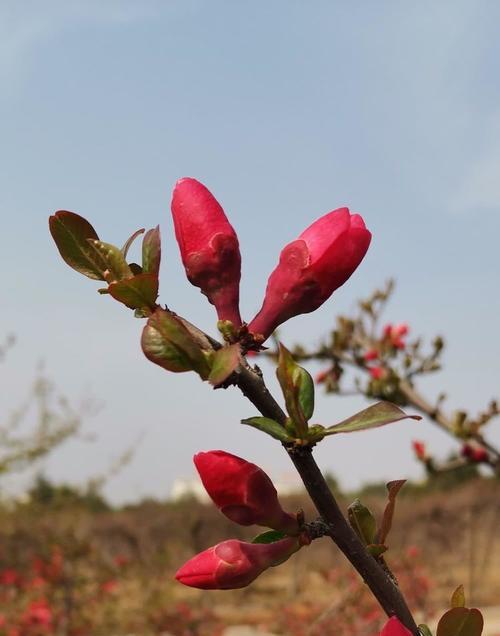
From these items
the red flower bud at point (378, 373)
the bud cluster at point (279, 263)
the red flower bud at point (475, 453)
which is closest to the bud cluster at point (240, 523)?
the bud cluster at point (279, 263)

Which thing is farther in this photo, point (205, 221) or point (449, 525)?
point (449, 525)

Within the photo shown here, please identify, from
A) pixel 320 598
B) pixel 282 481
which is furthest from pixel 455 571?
pixel 282 481

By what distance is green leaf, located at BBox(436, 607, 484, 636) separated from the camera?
0.86m

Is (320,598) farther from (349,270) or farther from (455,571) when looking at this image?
(349,270)

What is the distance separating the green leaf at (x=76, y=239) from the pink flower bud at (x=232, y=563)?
1.05 feet

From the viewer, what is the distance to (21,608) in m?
8.66

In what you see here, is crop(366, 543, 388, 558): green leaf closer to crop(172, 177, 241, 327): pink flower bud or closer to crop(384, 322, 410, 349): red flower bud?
crop(172, 177, 241, 327): pink flower bud

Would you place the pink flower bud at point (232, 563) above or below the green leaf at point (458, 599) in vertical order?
above

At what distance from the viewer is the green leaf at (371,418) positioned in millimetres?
789

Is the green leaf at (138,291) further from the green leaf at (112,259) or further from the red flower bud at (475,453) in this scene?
the red flower bud at (475,453)

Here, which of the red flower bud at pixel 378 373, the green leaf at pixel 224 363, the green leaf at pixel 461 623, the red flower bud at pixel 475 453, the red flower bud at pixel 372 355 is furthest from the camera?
the red flower bud at pixel 372 355

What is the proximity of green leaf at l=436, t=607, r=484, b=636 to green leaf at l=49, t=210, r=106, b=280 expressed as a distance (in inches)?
19.5

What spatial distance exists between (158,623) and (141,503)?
1626 cm

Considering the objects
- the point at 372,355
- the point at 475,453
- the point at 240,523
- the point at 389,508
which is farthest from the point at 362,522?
the point at 372,355
